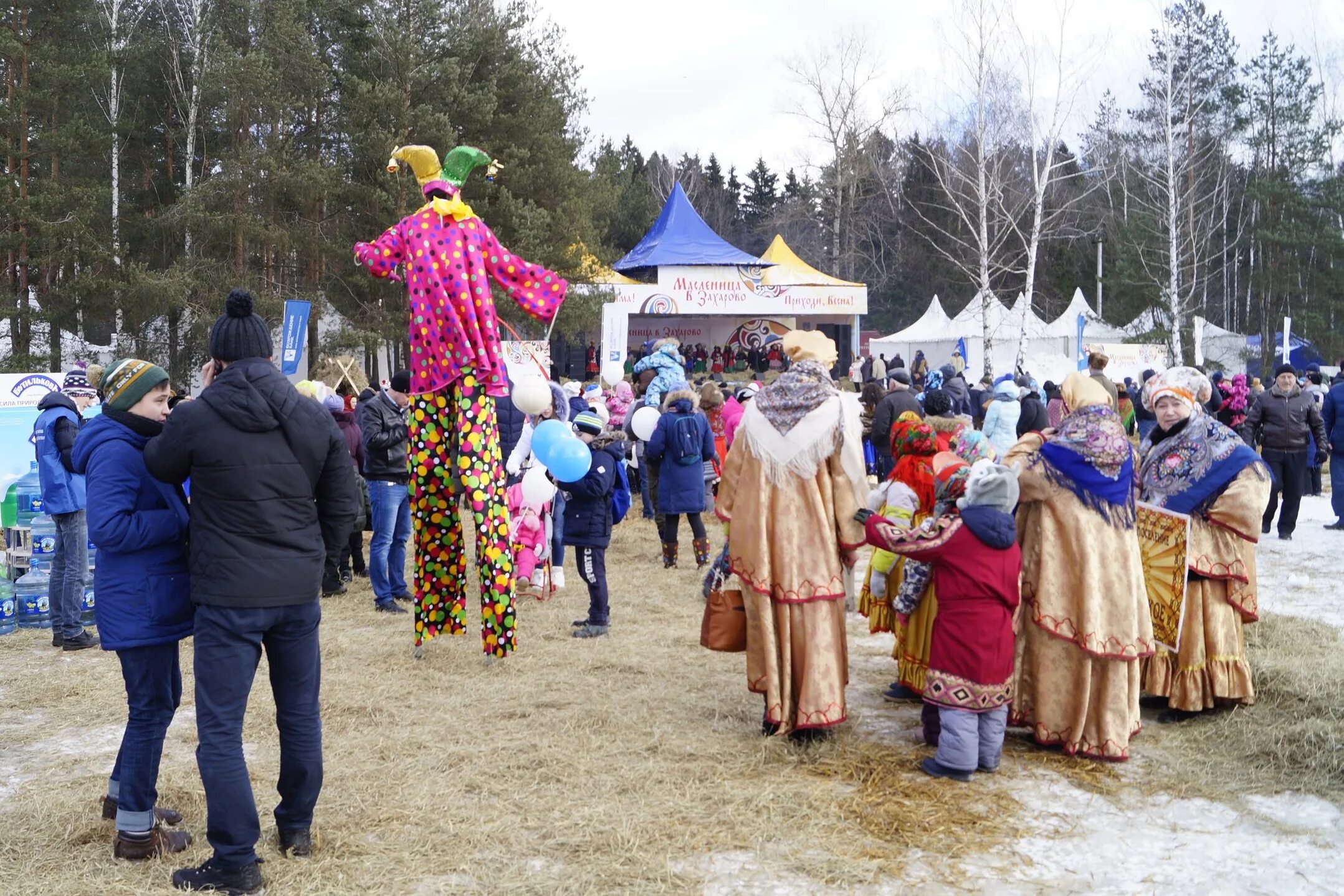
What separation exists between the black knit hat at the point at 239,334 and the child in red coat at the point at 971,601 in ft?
8.49

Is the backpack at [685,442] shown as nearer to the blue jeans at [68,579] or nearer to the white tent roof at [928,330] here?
the blue jeans at [68,579]

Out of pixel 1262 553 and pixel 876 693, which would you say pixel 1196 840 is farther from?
pixel 1262 553

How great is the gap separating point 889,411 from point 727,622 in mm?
6225

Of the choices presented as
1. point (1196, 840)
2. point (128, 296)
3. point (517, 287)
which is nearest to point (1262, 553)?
point (1196, 840)

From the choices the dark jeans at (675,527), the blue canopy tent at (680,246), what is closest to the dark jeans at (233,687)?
the dark jeans at (675,527)

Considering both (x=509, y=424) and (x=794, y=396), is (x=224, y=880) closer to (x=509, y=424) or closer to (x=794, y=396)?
(x=794, y=396)

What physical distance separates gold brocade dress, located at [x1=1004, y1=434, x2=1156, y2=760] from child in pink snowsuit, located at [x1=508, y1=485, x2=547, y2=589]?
4.30 meters

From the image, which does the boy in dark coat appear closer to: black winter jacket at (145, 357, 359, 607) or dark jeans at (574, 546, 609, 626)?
dark jeans at (574, 546, 609, 626)

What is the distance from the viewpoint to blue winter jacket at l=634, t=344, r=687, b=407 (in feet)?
38.8

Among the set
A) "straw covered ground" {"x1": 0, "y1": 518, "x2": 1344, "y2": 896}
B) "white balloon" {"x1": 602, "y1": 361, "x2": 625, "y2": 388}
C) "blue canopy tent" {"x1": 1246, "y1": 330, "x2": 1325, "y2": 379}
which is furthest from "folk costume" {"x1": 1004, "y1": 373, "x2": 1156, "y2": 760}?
"blue canopy tent" {"x1": 1246, "y1": 330, "x2": 1325, "y2": 379}

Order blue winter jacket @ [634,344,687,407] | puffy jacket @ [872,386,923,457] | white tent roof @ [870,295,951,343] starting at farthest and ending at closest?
white tent roof @ [870,295,951,343] → blue winter jacket @ [634,344,687,407] → puffy jacket @ [872,386,923,457]

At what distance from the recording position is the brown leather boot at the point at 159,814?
405 cm

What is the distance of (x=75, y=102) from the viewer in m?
20.3

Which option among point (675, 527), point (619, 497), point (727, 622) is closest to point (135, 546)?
point (727, 622)
